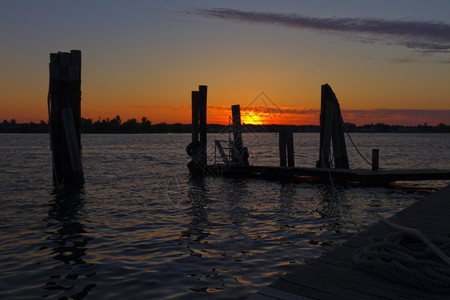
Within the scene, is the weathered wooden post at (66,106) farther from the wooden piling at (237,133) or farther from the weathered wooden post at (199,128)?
the wooden piling at (237,133)

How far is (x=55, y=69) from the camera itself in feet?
47.8

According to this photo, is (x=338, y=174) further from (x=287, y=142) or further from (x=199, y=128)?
(x=199, y=128)

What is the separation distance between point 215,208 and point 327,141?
8.08m

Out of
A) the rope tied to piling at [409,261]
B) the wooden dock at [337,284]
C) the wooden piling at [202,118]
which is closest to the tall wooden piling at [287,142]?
the wooden piling at [202,118]

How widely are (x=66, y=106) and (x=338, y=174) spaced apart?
1148 centimetres

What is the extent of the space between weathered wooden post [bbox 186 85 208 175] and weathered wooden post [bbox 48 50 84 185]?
25.7 feet

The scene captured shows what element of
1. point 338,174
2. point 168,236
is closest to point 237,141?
point 338,174

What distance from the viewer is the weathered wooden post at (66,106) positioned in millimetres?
14617

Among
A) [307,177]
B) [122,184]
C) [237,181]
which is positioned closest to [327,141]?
[307,177]

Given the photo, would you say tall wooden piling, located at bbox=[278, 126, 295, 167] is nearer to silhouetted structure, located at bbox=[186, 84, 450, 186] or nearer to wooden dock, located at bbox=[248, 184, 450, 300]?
silhouetted structure, located at bbox=[186, 84, 450, 186]

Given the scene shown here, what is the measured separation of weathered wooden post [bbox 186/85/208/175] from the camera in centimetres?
2189

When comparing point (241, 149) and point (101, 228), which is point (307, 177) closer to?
point (241, 149)

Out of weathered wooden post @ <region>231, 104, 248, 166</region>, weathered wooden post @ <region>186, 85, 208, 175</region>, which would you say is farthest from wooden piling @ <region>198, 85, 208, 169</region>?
weathered wooden post @ <region>231, 104, 248, 166</region>

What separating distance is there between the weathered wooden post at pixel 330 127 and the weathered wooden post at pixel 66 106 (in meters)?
10.6
